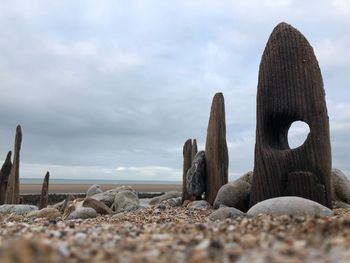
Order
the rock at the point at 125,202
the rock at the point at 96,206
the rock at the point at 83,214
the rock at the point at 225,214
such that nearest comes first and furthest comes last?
the rock at the point at 225,214
the rock at the point at 83,214
the rock at the point at 96,206
the rock at the point at 125,202

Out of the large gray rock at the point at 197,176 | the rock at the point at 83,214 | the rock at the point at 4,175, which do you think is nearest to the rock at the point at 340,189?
the large gray rock at the point at 197,176

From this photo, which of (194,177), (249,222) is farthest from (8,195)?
(249,222)

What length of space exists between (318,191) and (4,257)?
8.55m

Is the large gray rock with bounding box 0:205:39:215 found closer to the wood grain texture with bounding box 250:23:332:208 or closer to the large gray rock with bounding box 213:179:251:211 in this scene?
the large gray rock with bounding box 213:179:251:211

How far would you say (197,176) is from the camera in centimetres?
1461

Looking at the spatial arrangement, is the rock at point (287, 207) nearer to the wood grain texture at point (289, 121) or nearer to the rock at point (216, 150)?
the wood grain texture at point (289, 121)

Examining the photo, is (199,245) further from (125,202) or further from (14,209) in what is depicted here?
(14,209)

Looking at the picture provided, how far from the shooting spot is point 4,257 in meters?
3.23

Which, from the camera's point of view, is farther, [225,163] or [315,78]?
[225,163]

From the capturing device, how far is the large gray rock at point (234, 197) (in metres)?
12.3

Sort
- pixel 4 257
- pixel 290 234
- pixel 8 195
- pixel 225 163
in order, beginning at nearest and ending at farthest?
pixel 4 257, pixel 290 234, pixel 225 163, pixel 8 195

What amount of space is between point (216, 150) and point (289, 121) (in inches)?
129

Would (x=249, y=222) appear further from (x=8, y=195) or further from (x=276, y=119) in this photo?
(x=8, y=195)

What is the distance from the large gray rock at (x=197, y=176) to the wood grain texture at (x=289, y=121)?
3.37 m
